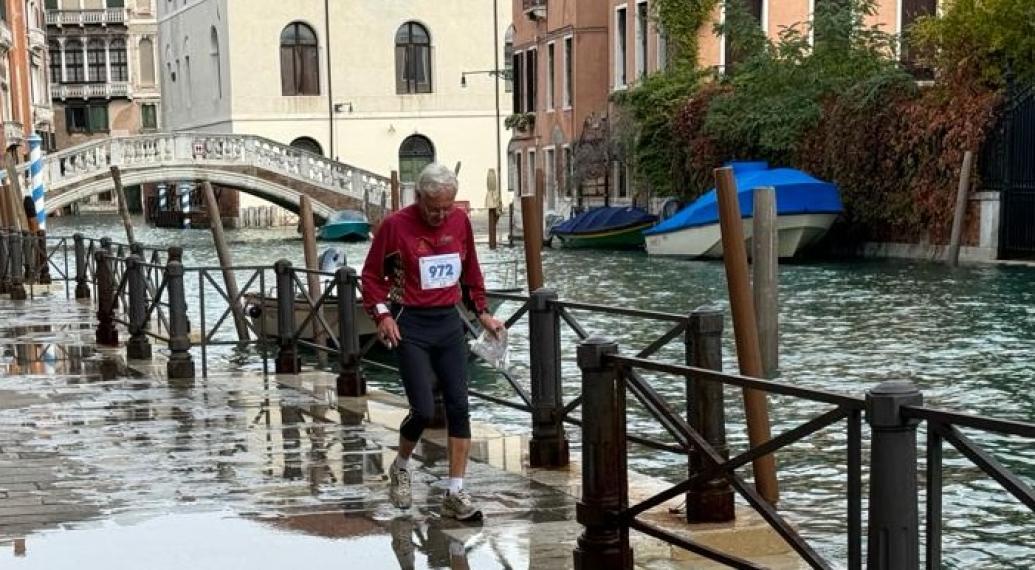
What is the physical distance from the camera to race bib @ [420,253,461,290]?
6348mm

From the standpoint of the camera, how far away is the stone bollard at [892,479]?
3754 millimetres

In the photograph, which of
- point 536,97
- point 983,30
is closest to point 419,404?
point 983,30

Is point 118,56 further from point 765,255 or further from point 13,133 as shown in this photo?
point 765,255

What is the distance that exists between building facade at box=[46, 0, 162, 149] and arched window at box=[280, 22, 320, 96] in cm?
2519

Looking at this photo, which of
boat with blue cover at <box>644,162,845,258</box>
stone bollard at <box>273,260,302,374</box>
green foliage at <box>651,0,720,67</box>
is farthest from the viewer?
green foliage at <box>651,0,720,67</box>

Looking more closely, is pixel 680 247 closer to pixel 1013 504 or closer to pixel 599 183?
pixel 599 183

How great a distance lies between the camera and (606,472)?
17.3 ft

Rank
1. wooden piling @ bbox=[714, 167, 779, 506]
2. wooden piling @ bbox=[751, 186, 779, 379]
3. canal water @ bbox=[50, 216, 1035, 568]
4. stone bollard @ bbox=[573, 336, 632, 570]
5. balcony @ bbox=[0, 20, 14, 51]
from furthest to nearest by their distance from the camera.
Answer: balcony @ bbox=[0, 20, 14, 51]
canal water @ bbox=[50, 216, 1035, 568]
wooden piling @ bbox=[751, 186, 779, 379]
wooden piling @ bbox=[714, 167, 779, 506]
stone bollard @ bbox=[573, 336, 632, 570]

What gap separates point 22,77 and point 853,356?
4555 cm

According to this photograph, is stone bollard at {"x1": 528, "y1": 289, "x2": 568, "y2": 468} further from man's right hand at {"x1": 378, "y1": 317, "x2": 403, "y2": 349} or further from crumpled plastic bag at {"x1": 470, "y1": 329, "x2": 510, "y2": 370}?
man's right hand at {"x1": 378, "y1": 317, "x2": 403, "y2": 349}

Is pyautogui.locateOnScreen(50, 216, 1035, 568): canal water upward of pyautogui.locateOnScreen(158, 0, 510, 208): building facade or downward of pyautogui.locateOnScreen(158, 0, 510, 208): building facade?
downward

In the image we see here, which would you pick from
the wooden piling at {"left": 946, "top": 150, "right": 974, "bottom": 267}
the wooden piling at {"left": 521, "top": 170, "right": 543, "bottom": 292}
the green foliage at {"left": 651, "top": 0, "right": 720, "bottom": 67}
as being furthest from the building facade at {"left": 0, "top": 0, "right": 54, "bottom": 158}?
the wooden piling at {"left": 521, "top": 170, "right": 543, "bottom": 292}

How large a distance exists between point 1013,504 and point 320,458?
3744mm

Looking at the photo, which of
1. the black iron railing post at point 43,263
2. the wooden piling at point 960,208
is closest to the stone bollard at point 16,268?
the black iron railing post at point 43,263
